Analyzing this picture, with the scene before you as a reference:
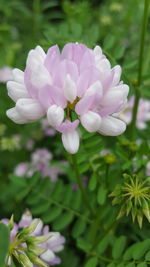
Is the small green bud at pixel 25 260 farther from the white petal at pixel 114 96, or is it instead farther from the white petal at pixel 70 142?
the white petal at pixel 114 96

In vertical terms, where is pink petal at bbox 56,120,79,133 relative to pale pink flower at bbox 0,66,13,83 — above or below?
above

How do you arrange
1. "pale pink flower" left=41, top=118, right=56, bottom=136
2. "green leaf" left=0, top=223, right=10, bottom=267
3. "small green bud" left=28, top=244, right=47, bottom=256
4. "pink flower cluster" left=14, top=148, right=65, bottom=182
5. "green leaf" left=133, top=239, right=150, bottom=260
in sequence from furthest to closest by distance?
"pale pink flower" left=41, top=118, right=56, bottom=136, "pink flower cluster" left=14, top=148, right=65, bottom=182, "green leaf" left=133, top=239, right=150, bottom=260, "small green bud" left=28, top=244, right=47, bottom=256, "green leaf" left=0, top=223, right=10, bottom=267

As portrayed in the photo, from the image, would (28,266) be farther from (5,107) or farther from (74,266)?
(5,107)

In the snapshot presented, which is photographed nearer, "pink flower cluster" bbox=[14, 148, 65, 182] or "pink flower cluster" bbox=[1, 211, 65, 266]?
"pink flower cluster" bbox=[1, 211, 65, 266]

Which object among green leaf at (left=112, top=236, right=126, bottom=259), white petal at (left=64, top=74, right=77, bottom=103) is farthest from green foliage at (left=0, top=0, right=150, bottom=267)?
white petal at (left=64, top=74, right=77, bottom=103)

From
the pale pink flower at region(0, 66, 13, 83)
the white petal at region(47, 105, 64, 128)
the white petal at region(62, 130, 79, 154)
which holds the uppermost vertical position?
the white petal at region(47, 105, 64, 128)

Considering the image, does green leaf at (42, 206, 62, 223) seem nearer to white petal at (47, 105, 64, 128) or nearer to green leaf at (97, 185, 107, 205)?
green leaf at (97, 185, 107, 205)

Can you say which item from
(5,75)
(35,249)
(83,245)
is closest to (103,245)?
(83,245)

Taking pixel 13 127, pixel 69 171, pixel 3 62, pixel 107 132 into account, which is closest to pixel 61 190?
pixel 69 171
